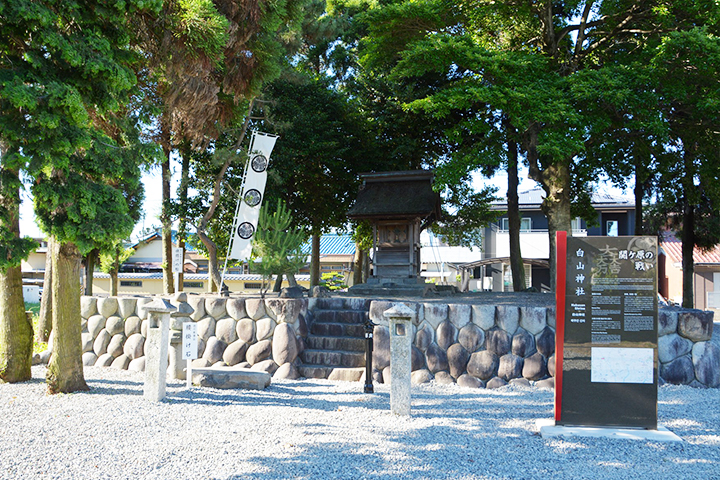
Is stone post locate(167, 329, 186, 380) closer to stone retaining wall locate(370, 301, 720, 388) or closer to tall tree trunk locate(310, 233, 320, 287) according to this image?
stone retaining wall locate(370, 301, 720, 388)

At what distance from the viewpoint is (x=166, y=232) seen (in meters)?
14.1

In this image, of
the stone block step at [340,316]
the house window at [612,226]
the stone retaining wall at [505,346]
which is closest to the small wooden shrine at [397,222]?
the stone block step at [340,316]

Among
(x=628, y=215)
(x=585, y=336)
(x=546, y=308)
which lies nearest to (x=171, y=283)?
(x=546, y=308)

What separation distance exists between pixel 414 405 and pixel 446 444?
1.67m

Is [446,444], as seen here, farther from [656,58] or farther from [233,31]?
[656,58]

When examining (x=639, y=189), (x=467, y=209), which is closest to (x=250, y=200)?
(x=467, y=209)

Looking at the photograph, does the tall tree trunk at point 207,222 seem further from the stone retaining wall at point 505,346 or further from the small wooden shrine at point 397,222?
the stone retaining wall at point 505,346

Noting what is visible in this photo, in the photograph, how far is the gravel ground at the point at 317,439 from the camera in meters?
4.17

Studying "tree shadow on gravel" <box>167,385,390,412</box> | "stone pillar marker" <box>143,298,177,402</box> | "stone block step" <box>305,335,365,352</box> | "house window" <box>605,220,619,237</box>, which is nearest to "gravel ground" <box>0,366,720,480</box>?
"tree shadow on gravel" <box>167,385,390,412</box>

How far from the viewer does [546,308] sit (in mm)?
7832

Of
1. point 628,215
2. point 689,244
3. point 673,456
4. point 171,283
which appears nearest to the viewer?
point 673,456

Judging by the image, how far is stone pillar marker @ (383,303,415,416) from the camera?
5.93 m

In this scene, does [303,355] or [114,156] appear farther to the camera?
[303,355]

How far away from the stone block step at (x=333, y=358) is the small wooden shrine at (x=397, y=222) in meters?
4.97
